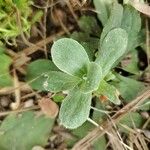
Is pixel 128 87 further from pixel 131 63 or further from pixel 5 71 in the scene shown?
pixel 5 71

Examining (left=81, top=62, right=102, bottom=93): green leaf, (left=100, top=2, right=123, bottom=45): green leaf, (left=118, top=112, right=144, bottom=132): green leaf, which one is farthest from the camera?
(left=118, top=112, right=144, bottom=132): green leaf

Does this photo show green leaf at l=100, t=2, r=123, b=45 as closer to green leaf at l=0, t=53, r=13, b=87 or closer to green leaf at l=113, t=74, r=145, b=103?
green leaf at l=113, t=74, r=145, b=103

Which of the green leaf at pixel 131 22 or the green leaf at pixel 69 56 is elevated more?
the green leaf at pixel 131 22

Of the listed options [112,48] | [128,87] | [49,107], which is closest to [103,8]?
[112,48]

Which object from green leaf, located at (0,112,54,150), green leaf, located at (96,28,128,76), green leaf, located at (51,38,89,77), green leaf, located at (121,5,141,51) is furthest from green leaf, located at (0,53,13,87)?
green leaf, located at (121,5,141,51)

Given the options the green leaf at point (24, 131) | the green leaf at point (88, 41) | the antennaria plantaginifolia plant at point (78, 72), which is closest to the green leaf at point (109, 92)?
the antennaria plantaginifolia plant at point (78, 72)

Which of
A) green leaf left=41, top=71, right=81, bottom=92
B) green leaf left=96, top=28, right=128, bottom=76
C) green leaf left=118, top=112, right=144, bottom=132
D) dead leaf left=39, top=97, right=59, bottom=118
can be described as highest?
green leaf left=96, top=28, right=128, bottom=76

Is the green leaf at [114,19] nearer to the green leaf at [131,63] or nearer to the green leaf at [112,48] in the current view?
the green leaf at [112,48]
